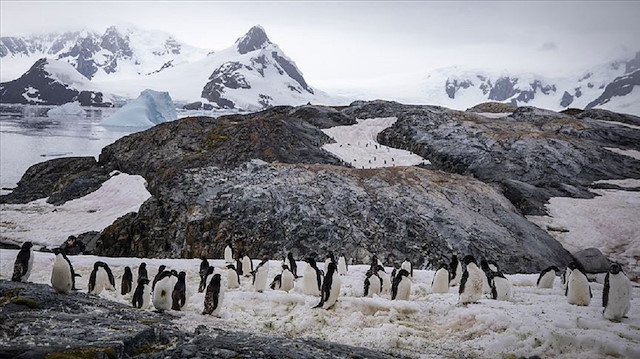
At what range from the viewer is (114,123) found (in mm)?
81438

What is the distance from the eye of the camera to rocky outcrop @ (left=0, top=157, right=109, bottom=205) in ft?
90.9

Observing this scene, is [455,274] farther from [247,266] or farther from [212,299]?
[212,299]

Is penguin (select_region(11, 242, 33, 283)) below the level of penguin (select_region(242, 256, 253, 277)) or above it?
above

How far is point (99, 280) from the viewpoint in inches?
491

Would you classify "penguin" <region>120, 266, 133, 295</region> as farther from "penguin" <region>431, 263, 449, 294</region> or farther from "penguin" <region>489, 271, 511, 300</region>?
"penguin" <region>489, 271, 511, 300</region>

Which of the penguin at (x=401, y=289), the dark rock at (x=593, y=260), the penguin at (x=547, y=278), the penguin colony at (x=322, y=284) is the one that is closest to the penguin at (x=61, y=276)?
the penguin colony at (x=322, y=284)

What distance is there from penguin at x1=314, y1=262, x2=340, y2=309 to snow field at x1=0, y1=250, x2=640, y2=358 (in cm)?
16

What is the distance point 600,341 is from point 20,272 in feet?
38.3

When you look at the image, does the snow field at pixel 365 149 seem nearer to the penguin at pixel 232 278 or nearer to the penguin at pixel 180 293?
the penguin at pixel 232 278

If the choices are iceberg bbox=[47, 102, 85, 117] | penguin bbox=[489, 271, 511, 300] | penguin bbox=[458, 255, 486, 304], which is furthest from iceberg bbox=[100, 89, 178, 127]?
penguin bbox=[458, 255, 486, 304]

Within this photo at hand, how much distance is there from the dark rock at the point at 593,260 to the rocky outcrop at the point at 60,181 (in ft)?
83.6

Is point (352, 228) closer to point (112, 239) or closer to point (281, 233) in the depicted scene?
point (281, 233)

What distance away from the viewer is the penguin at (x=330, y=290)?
402 inches

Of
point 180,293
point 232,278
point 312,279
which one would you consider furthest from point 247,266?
point 180,293
